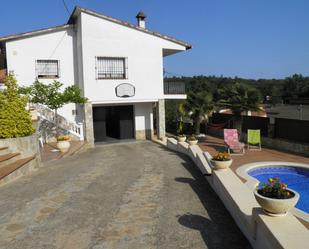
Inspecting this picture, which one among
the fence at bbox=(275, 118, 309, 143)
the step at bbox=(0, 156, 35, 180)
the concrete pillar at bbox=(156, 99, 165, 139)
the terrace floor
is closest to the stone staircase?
the step at bbox=(0, 156, 35, 180)

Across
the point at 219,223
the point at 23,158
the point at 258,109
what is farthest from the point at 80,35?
the point at 219,223

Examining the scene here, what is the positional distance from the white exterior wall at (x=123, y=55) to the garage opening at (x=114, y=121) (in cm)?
241

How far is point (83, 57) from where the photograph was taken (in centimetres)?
1828

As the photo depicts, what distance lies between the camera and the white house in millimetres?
18203

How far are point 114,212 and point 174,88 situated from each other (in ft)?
53.6

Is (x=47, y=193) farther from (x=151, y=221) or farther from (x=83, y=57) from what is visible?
(x=83, y=57)

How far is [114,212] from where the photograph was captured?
20.5 feet

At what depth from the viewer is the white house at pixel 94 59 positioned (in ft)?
59.7

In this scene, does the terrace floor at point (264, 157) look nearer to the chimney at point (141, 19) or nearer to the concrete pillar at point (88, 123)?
the concrete pillar at point (88, 123)

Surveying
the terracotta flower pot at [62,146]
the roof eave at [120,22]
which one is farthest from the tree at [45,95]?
the roof eave at [120,22]

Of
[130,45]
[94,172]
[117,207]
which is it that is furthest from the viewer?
[130,45]

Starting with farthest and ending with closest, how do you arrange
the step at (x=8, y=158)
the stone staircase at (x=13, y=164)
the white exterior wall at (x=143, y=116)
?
the white exterior wall at (x=143, y=116)
the step at (x=8, y=158)
the stone staircase at (x=13, y=164)

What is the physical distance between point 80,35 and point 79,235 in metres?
15.7

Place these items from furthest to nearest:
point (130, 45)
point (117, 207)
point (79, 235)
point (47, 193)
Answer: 1. point (130, 45)
2. point (47, 193)
3. point (117, 207)
4. point (79, 235)
